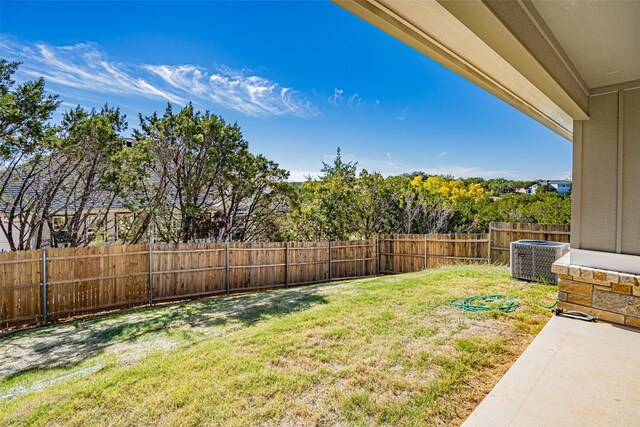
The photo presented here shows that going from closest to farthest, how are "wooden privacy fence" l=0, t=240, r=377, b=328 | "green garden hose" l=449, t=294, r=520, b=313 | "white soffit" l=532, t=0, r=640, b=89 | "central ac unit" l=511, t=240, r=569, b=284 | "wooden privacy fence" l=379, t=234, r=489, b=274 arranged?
1. "white soffit" l=532, t=0, r=640, b=89
2. "green garden hose" l=449, t=294, r=520, b=313
3. "central ac unit" l=511, t=240, r=569, b=284
4. "wooden privacy fence" l=0, t=240, r=377, b=328
5. "wooden privacy fence" l=379, t=234, r=489, b=274

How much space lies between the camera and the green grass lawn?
2.44m

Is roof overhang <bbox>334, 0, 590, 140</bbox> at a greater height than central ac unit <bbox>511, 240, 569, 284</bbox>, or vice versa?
roof overhang <bbox>334, 0, 590, 140</bbox>

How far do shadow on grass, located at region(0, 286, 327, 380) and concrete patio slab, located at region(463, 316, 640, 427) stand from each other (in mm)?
3700

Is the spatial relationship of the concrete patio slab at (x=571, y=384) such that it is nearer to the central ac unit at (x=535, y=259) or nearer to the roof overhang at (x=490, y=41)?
the roof overhang at (x=490, y=41)

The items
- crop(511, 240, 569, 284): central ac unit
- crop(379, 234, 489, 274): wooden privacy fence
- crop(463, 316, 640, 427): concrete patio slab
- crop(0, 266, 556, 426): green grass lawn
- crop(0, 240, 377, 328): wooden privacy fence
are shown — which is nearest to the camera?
crop(463, 316, 640, 427): concrete patio slab

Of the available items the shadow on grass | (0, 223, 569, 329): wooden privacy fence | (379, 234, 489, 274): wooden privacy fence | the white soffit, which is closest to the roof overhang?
the white soffit

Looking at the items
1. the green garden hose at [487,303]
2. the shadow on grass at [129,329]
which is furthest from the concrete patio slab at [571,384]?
the shadow on grass at [129,329]

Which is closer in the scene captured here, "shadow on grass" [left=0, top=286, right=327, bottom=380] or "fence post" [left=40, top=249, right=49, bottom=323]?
"shadow on grass" [left=0, top=286, right=327, bottom=380]

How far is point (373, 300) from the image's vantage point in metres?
5.51

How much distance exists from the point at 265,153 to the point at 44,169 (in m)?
6.26

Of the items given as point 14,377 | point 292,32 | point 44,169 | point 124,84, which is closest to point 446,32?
point 14,377

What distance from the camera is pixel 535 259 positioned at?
247 inches

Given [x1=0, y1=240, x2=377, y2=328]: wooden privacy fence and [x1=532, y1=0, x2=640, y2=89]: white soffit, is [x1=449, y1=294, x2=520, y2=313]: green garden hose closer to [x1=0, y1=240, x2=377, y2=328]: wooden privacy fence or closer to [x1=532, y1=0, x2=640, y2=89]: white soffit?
[x1=532, y1=0, x2=640, y2=89]: white soffit

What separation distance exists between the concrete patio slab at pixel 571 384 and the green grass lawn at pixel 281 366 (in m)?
0.23
